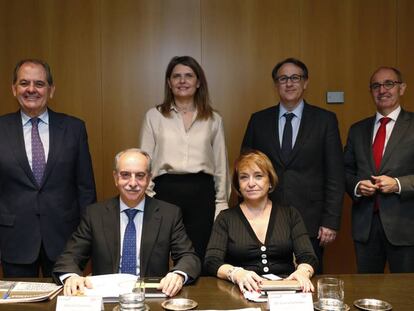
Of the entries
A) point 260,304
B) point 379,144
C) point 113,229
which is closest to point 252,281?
point 260,304

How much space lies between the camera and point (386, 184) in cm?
312

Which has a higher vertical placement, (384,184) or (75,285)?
(384,184)

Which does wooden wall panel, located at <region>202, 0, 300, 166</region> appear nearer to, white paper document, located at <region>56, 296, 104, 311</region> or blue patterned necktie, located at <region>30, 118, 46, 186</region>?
blue patterned necktie, located at <region>30, 118, 46, 186</region>

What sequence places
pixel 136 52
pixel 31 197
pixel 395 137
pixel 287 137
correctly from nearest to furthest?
pixel 31 197 < pixel 395 137 < pixel 287 137 < pixel 136 52

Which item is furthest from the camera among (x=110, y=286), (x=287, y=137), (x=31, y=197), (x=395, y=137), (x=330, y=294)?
(x=287, y=137)

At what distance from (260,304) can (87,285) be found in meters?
0.70

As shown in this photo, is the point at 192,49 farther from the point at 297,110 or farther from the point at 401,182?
the point at 401,182

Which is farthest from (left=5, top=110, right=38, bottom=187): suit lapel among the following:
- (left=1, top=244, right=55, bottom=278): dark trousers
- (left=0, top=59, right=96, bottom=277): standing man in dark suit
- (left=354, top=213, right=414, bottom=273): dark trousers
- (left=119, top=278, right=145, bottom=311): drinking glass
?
(left=354, top=213, right=414, bottom=273): dark trousers

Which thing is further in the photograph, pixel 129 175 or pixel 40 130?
pixel 40 130

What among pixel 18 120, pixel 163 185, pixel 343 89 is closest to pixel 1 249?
pixel 18 120

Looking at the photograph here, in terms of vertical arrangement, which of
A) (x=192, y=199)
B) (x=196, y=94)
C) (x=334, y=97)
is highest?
(x=334, y=97)

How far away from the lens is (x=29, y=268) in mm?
2850

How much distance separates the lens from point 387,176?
3.19 m

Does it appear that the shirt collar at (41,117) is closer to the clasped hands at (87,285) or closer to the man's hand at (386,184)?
the clasped hands at (87,285)
